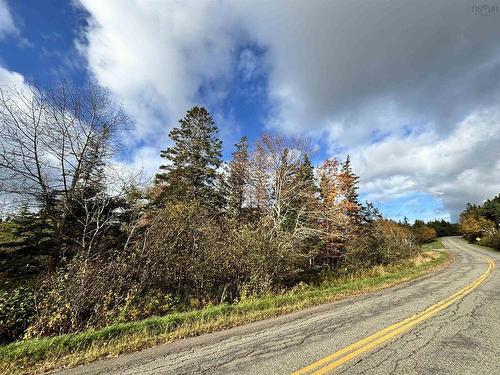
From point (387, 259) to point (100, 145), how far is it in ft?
72.1

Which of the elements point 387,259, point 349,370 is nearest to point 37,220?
point 349,370

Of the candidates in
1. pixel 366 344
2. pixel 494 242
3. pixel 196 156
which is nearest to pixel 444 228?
pixel 494 242

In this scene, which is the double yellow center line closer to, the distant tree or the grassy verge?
the grassy verge

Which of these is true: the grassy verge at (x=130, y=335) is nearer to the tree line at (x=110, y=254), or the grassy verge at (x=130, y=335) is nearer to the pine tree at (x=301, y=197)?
the tree line at (x=110, y=254)

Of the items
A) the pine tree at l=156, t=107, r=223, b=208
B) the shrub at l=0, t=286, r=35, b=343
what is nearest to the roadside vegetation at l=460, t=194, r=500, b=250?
the pine tree at l=156, t=107, r=223, b=208

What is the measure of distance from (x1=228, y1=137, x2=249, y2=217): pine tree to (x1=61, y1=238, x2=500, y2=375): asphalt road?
15798 millimetres

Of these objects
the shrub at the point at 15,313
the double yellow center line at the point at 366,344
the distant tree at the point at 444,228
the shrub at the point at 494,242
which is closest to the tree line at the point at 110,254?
the shrub at the point at 15,313

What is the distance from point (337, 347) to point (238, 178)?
20.9 metres

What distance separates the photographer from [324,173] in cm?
2427

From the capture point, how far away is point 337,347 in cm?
529

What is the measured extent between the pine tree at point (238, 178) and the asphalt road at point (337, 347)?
51.8ft

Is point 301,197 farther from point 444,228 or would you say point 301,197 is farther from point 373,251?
point 444,228

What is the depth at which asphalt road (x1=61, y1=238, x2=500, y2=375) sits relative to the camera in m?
4.52

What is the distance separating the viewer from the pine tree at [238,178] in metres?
23.3
